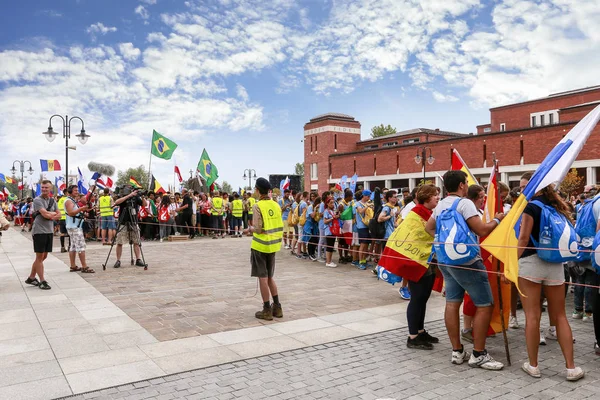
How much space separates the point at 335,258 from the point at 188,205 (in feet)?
30.7

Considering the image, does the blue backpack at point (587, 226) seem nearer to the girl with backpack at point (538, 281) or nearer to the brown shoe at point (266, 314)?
the girl with backpack at point (538, 281)

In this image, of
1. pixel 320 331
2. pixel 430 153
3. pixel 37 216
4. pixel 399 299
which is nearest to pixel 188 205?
pixel 37 216

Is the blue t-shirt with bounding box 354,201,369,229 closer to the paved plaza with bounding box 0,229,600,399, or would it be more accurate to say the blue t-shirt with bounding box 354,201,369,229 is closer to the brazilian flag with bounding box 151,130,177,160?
the paved plaza with bounding box 0,229,600,399

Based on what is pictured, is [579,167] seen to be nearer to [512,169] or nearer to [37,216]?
[512,169]

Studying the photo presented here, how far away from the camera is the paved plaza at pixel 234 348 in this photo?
429 centimetres

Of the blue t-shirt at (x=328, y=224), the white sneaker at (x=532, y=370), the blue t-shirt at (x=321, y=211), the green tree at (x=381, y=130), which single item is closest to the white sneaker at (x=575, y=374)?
the white sneaker at (x=532, y=370)

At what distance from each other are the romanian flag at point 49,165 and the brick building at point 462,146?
3436 centimetres

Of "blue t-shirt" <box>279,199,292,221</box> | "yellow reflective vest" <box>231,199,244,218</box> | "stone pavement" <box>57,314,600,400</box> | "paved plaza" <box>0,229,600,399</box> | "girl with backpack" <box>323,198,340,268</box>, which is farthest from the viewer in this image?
"yellow reflective vest" <box>231,199,244,218</box>

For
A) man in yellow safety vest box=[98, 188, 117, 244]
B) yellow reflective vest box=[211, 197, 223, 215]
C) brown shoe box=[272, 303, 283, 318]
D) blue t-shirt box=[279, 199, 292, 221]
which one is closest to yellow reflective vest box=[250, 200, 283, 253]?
brown shoe box=[272, 303, 283, 318]

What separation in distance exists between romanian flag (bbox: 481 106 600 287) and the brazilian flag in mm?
15410

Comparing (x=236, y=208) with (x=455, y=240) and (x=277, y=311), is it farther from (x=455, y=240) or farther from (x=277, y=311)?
(x=455, y=240)

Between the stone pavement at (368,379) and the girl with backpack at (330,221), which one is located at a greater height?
the girl with backpack at (330,221)

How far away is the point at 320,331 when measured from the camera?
614 centimetres

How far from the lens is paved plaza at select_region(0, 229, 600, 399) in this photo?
4.29 meters
